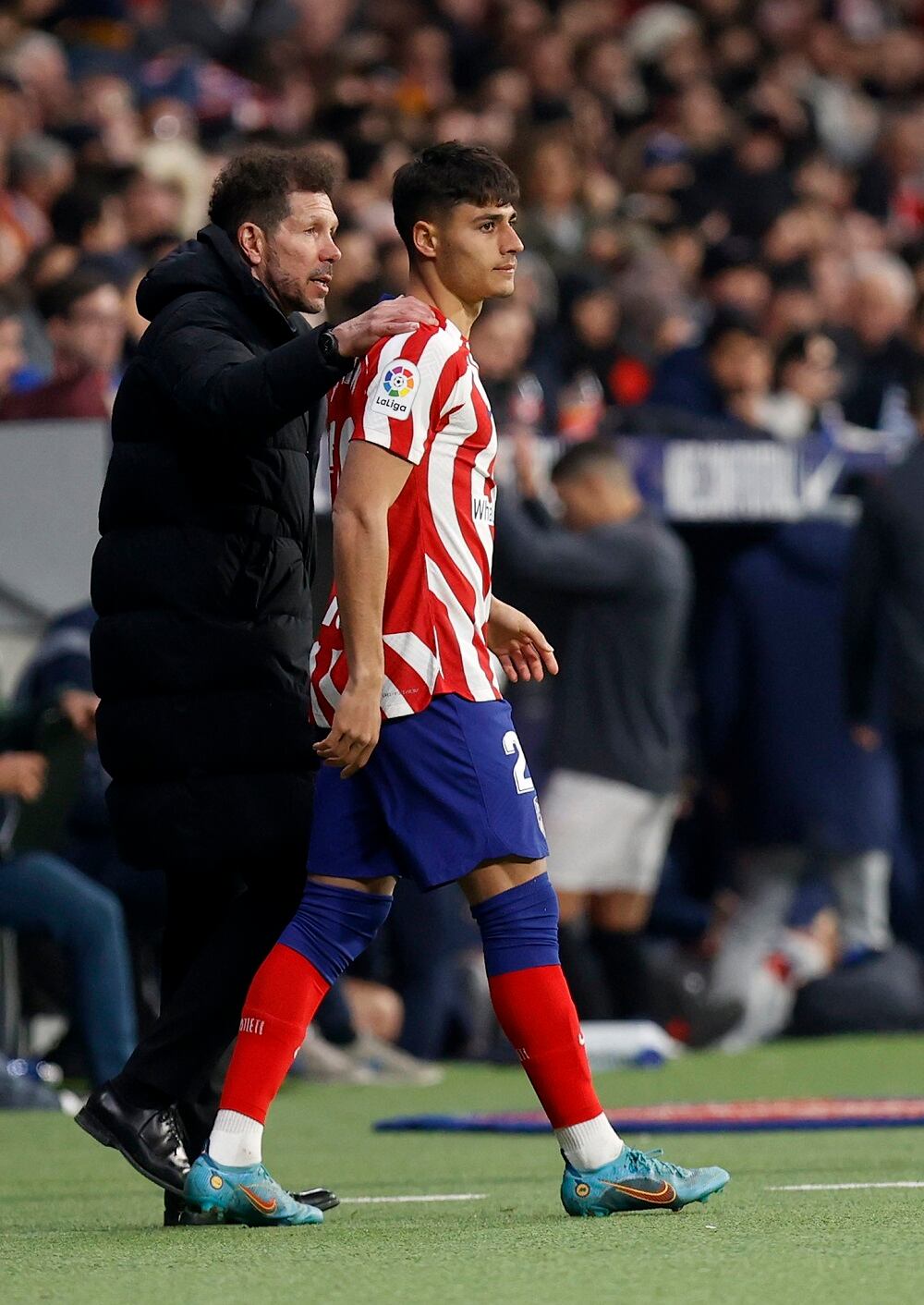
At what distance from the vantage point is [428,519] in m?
4.57

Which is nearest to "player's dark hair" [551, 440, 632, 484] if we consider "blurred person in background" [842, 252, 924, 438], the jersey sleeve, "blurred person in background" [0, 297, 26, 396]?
"blurred person in background" [0, 297, 26, 396]

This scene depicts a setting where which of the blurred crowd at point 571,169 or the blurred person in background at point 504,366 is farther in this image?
the blurred crowd at point 571,169

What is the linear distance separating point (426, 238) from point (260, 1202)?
1700mm

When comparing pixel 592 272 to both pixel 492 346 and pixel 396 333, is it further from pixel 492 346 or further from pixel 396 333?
pixel 396 333

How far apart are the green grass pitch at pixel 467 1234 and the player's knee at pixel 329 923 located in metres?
0.46

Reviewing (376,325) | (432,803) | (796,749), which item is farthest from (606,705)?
(376,325)

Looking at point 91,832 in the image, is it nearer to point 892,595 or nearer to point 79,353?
point 79,353

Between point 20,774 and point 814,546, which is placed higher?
point 814,546

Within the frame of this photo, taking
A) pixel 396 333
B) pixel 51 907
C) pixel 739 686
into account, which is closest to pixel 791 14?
pixel 739 686

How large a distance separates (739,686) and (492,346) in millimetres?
1869

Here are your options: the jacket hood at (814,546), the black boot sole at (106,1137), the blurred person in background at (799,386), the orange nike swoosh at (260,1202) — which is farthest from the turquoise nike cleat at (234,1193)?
the blurred person in background at (799,386)

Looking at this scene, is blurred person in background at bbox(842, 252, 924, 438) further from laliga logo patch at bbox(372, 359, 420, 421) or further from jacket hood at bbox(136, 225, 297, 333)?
laliga logo patch at bbox(372, 359, 420, 421)

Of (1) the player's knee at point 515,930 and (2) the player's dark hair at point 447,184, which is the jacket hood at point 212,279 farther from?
(1) the player's knee at point 515,930

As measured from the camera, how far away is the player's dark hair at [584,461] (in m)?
9.73
